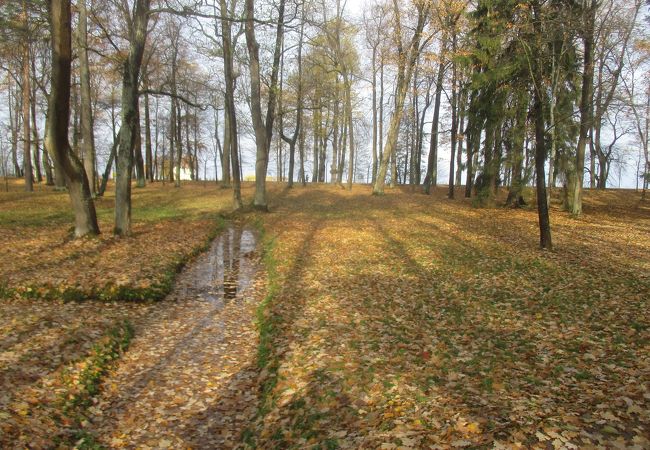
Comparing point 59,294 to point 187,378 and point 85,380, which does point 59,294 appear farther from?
point 187,378

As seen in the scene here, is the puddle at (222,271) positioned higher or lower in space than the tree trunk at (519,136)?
lower

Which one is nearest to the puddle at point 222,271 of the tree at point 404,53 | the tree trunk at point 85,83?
the tree trunk at point 85,83

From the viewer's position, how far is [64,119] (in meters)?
11.7

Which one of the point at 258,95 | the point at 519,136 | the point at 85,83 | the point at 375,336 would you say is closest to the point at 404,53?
the point at 519,136

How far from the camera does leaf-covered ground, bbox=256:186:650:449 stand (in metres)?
4.91

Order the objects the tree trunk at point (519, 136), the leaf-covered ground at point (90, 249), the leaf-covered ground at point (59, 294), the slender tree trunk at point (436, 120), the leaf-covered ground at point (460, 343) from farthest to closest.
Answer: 1. the slender tree trunk at point (436, 120)
2. the tree trunk at point (519, 136)
3. the leaf-covered ground at point (90, 249)
4. the leaf-covered ground at point (59, 294)
5. the leaf-covered ground at point (460, 343)

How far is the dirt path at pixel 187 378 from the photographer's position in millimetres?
5523

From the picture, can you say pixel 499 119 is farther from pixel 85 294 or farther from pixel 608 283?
pixel 85 294

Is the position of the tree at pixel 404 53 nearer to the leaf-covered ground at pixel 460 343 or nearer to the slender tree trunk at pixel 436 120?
the slender tree trunk at pixel 436 120

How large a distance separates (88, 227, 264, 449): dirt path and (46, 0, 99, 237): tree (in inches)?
188

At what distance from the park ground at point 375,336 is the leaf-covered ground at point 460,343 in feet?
0.11

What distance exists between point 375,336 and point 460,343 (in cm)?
152

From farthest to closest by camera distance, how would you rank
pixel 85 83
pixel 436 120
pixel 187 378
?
pixel 436 120 → pixel 85 83 → pixel 187 378

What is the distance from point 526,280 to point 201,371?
8.22m
